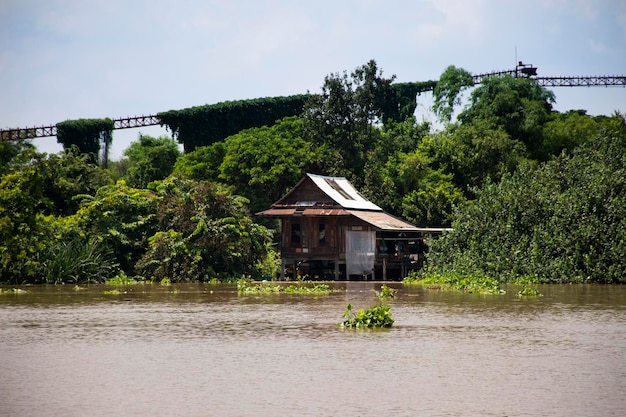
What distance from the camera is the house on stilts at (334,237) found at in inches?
1838

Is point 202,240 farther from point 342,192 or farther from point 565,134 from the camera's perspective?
point 565,134

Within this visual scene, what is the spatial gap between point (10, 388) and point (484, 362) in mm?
8336

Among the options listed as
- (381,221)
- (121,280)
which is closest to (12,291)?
(121,280)

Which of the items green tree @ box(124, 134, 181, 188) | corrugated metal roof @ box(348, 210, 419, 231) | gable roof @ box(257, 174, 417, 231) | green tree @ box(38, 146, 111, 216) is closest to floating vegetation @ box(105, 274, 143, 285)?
green tree @ box(38, 146, 111, 216)

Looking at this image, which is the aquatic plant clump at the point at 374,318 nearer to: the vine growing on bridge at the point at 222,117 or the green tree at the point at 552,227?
the green tree at the point at 552,227

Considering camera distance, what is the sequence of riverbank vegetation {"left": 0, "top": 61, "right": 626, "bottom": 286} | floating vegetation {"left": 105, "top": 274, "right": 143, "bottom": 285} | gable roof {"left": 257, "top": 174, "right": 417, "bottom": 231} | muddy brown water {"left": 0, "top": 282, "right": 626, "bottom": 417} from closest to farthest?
muddy brown water {"left": 0, "top": 282, "right": 626, "bottom": 417} < riverbank vegetation {"left": 0, "top": 61, "right": 626, "bottom": 286} < floating vegetation {"left": 105, "top": 274, "right": 143, "bottom": 285} < gable roof {"left": 257, "top": 174, "right": 417, "bottom": 231}

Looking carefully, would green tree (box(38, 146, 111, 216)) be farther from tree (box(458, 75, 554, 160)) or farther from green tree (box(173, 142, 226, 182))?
tree (box(458, 75, 554, 160))

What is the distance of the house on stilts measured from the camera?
4669 centimetres

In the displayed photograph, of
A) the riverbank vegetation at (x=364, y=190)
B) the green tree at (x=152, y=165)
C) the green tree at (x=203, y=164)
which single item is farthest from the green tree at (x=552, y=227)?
the green tree at (x=152, y=165)

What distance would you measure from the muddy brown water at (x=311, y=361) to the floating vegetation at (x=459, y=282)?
5.84 m

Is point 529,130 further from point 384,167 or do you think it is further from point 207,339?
point 207,339

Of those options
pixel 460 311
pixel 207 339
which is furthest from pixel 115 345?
pixel 460 311

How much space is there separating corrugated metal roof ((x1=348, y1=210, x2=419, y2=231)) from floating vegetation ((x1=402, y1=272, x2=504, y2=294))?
2943mm

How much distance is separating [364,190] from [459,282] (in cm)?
1823
